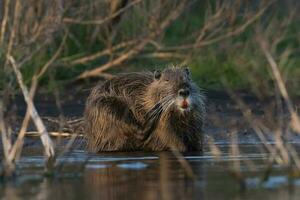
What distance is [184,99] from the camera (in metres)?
9.16

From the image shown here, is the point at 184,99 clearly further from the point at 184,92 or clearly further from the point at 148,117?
the point at 148,117

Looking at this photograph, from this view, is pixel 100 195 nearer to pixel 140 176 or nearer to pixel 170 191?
pixel 170 191

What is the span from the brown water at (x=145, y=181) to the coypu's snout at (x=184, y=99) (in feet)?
1.77

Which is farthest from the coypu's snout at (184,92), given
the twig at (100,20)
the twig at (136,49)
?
the twig at (136,49)

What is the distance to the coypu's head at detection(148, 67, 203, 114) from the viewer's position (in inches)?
361

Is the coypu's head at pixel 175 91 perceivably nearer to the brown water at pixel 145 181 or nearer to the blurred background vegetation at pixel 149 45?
the brown water at pixel 145 181

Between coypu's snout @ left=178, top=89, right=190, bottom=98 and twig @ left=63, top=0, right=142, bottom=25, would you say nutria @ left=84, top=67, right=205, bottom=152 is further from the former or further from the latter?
twig @ left=63, top=0, right=142, bottom=25

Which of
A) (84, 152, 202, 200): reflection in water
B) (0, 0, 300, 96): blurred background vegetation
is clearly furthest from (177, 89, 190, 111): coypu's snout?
(0, 0, 300, 96): blurred background vegetation

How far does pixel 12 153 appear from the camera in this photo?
6.81 m

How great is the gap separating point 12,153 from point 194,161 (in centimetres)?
203

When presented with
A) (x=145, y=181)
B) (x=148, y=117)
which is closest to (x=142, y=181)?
(x=145, y=181)

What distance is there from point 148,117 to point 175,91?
0.45m

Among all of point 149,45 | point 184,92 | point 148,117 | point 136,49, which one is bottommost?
point 148,117

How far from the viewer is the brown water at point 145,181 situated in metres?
6.46
